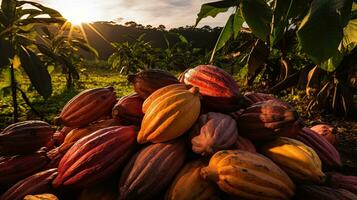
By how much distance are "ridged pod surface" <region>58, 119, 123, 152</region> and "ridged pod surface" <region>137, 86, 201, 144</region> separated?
0.29 metres

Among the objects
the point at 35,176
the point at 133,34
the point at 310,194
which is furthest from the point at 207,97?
the point at 133,34

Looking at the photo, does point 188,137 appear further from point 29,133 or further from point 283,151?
point 29,133

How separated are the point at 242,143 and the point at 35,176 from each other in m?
0.88

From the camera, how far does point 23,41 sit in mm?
3406

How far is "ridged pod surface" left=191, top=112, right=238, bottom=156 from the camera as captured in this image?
1.63 m

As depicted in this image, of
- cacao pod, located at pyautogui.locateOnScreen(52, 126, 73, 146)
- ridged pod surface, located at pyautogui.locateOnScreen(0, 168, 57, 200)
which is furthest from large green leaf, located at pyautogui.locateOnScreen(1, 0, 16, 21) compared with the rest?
ridged pod surface, located at pyautogui.locateOnScreen(0, 168, 57, 200)

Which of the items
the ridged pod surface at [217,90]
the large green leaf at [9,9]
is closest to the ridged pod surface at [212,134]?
the ridged pod surface at [217,90]

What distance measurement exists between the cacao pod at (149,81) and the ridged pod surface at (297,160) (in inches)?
23.4

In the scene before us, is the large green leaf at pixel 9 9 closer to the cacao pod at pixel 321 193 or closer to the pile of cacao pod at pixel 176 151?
the pile of cacao pod at pixel 176 151

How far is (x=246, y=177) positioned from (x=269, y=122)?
34cm

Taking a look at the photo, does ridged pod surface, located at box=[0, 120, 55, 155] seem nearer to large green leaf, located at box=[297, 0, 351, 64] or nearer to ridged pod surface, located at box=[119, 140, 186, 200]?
ridged pod surface, located at box=[119, 140, 186, 200]

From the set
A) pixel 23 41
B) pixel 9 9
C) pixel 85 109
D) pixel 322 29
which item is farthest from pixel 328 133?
pixel 9 9

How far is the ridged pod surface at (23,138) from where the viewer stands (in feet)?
6.38

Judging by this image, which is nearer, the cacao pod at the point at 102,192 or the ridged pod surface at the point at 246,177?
the ridged pod surface at the point at 246,177
